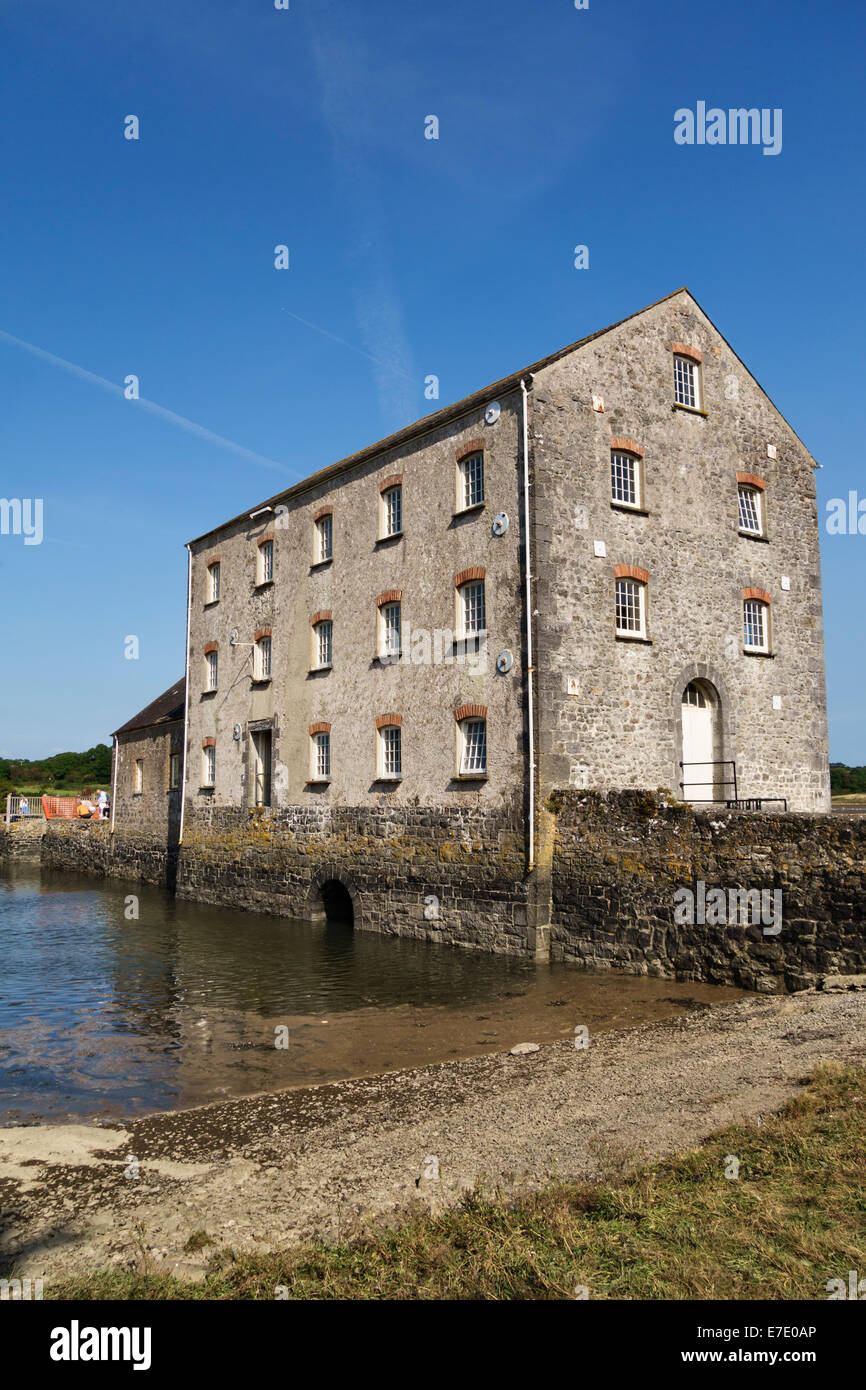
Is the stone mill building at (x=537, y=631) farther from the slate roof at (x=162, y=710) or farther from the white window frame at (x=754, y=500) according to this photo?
the slate roof at (x=162, y=710)

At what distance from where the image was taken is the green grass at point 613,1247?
4188mm

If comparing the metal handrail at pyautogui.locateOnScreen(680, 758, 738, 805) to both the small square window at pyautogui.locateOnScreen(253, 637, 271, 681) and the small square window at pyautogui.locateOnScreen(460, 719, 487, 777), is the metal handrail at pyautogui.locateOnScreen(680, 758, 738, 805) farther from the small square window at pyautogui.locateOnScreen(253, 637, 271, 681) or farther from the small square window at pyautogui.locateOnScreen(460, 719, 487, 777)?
the small square window at pyautogui.locateOnScreen(253, 637, 271, 681)

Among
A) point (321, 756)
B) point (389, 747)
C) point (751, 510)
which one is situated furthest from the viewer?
point (321, 756)

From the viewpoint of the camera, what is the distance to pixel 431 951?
1808 cm

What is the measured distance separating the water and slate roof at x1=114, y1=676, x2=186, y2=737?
13.7 meters

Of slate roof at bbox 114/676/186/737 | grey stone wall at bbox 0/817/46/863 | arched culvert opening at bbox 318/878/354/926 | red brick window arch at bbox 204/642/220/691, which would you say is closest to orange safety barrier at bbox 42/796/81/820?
grey stone wall at bbox 0/817/46/863

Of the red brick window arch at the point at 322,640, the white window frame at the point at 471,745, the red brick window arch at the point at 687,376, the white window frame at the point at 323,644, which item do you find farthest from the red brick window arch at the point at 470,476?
the white window frame at the point at 323,644

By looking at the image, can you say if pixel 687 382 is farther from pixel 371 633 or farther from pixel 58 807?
pixel 58 807

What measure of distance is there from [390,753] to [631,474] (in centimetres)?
802

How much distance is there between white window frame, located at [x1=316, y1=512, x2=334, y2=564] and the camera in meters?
23.9

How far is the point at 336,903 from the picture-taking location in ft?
76.6

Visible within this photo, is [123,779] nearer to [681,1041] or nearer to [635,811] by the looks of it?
[635,811]

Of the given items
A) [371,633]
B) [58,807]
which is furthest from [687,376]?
[58,807]
